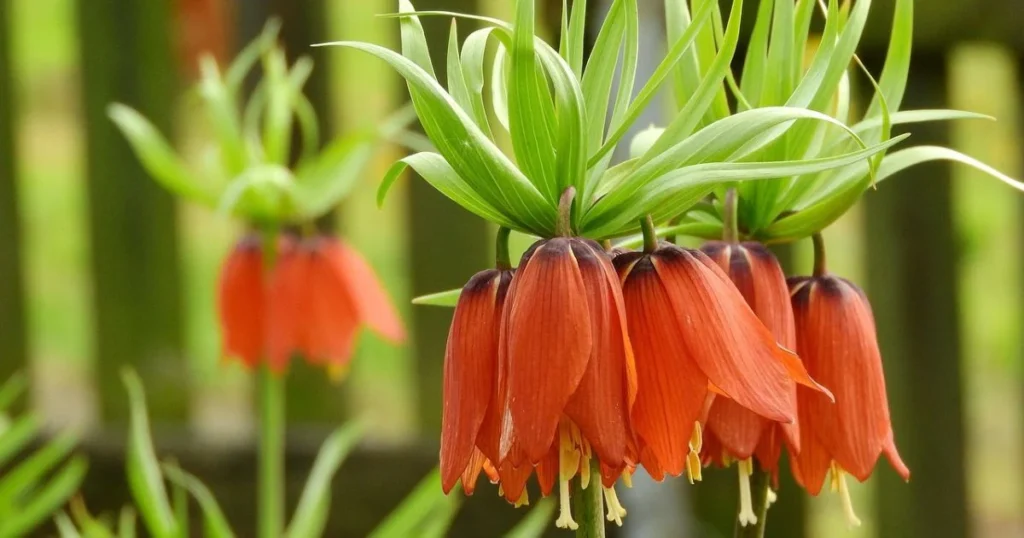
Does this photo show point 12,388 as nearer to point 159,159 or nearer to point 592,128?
point 159,159

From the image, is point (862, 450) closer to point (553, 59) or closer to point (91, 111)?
point (553, 59)

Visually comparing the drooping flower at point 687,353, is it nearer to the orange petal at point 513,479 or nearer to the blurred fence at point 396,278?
the orange petal at point 513,479

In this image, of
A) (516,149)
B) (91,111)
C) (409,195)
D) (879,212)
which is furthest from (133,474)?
(91,111)

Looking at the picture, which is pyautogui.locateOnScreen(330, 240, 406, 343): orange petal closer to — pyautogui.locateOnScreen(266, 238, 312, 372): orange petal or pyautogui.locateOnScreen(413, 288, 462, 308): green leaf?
pyautogui.locateOnScreen(266, 238, 312, 372): orange petal

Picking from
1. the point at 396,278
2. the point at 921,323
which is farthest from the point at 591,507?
the point at 396,278

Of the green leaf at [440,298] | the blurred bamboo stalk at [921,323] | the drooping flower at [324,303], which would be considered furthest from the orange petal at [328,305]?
the green leaf at [440,298]
